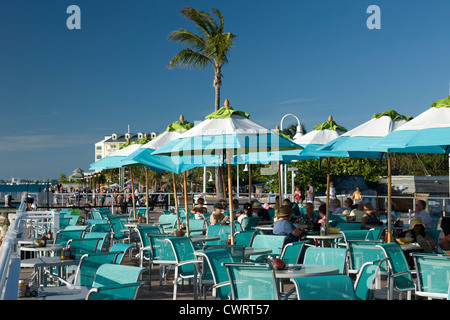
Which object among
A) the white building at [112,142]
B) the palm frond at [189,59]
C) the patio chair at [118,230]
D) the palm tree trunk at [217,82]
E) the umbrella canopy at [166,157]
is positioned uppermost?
the white building at [112,142]

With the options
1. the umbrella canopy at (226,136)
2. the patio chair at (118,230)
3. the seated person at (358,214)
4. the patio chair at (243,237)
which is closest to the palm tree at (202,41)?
the patio chair at (118,230)

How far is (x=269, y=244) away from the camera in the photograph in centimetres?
707

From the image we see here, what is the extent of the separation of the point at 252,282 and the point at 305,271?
34.1 inches

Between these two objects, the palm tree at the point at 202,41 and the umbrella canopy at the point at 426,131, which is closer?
the umbrella canopy at the point at 426,131

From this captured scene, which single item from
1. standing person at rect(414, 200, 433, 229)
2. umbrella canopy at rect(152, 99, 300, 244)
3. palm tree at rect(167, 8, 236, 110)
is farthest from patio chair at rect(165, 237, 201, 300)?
palm tree at rect(167, 8, 236, 110)

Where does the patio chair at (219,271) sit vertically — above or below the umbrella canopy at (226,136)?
below

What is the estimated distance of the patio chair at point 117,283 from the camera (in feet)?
12.2

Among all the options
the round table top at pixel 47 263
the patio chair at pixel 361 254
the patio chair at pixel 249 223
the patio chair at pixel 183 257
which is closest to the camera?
the round table top at pixel 47 263

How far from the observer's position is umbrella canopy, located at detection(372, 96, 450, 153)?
621 cm

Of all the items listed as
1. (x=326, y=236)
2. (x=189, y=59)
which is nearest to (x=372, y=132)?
(x=326, y=236)

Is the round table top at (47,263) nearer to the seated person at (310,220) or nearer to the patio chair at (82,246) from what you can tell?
the patio chair at (82,246)

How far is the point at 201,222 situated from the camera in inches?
422

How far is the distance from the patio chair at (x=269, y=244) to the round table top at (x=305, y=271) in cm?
142
